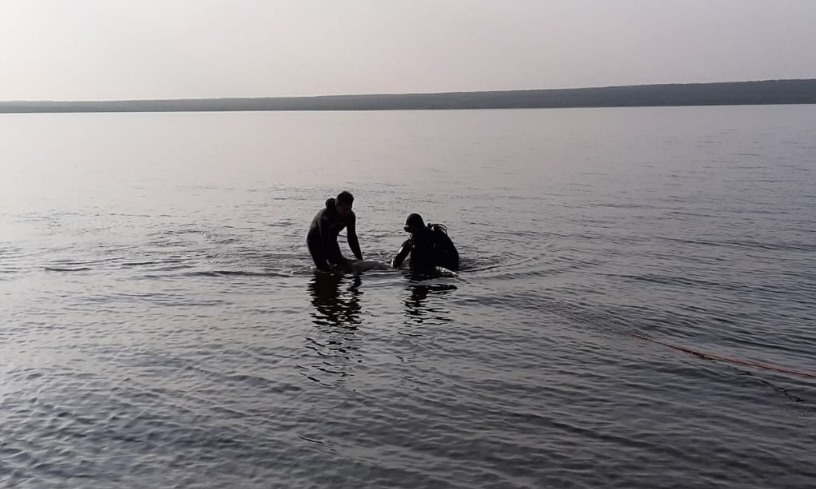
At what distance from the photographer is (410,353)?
1087cm

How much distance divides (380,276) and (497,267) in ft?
8.81

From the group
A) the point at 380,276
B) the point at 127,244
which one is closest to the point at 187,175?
the point at 127,244

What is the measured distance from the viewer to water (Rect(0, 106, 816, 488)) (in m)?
7.49

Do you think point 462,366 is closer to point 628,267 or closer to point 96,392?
point 96,392

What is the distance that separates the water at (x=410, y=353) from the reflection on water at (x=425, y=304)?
6 centimetres

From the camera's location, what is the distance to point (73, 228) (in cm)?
2266

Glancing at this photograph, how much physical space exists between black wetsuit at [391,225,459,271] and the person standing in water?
3.80ft

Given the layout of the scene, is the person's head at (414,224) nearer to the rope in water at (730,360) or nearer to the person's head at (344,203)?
the person's head at (344,203)

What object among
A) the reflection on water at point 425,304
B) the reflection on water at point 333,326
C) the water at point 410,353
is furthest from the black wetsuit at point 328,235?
the reflection on water at point 425,304

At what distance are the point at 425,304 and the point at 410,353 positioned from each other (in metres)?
2.93

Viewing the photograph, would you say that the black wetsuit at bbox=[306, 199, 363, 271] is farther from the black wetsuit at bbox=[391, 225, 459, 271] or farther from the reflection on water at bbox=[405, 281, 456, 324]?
the reflection on water at bbox=[405, 281, 456, 324]

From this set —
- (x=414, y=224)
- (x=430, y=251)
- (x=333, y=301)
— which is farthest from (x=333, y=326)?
(x=430, y=251)

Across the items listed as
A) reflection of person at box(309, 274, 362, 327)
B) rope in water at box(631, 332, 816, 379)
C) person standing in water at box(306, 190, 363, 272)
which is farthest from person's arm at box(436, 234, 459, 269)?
rope in water at box(631, 332, 816, 379)

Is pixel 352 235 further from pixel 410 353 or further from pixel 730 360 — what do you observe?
pixel 730 360
